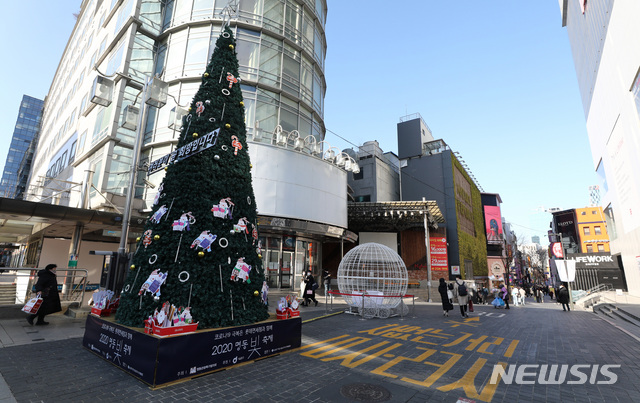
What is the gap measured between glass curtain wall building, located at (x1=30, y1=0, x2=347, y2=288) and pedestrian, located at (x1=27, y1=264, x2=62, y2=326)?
9319 mm

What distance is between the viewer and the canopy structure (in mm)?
27000

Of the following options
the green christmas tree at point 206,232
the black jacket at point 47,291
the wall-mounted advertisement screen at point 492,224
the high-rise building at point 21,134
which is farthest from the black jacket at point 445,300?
the high-rise building at point 21,134

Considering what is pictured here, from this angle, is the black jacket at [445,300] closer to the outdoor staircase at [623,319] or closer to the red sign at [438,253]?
the outdoor staircase at [623,319]

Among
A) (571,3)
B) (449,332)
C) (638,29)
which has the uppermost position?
(571,3)

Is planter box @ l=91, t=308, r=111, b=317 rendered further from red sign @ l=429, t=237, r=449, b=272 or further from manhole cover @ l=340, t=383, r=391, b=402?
red sign @ l=429, t=237, r=449, b=272

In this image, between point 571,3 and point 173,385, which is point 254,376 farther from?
point 571,3

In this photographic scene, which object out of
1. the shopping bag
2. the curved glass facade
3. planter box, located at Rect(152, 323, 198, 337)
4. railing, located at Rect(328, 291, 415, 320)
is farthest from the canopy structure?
planter box, located at Rect(152, 323, 198, 337)

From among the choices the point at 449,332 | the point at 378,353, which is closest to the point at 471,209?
the point at 449,332

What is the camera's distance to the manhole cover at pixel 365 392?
13.9 ft

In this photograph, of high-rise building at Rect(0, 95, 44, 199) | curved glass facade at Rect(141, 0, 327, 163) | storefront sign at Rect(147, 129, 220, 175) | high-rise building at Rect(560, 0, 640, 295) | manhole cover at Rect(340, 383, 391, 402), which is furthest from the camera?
high-rise building at Rect(0, 95, 44, 199)

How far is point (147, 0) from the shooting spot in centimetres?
2206

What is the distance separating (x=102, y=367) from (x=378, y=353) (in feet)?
18.6

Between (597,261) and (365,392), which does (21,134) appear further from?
(597,261)

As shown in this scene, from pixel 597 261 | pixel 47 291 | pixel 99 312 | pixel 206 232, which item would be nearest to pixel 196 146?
pixel 206 232
